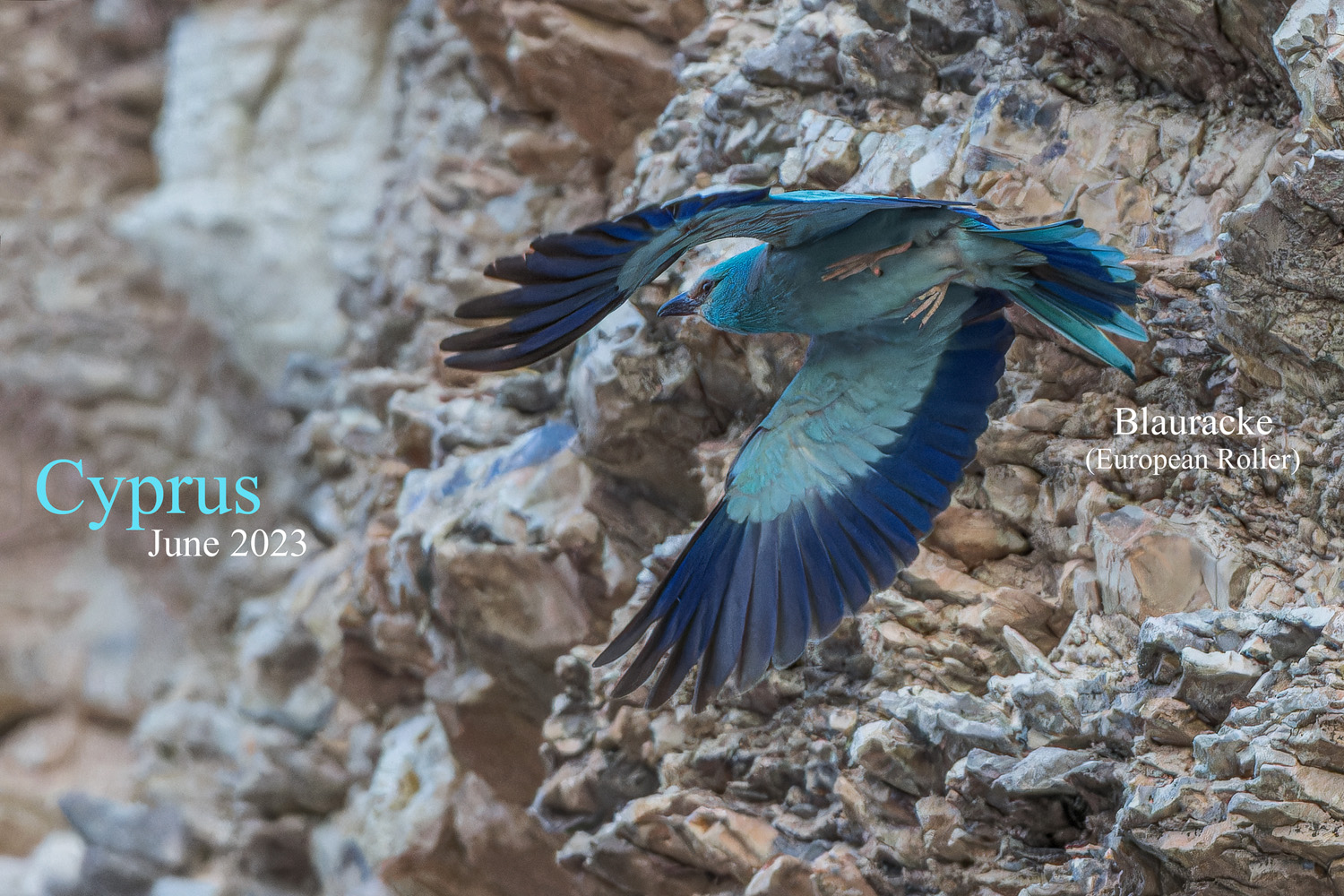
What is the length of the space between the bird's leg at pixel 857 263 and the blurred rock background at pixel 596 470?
0.55m

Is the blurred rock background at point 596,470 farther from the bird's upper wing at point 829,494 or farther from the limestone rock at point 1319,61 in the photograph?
the bird's upper wing at point 829,494

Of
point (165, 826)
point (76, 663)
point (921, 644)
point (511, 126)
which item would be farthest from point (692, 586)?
point (76, 663)

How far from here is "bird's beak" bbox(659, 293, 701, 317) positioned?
2336 mm

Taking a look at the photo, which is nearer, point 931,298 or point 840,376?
point 931,298

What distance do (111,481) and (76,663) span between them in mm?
802

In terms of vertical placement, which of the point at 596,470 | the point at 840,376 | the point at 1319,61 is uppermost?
the point at 1319,61

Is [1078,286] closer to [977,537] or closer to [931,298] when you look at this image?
[931,298]

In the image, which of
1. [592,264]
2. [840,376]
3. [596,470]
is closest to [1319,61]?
[840,376]

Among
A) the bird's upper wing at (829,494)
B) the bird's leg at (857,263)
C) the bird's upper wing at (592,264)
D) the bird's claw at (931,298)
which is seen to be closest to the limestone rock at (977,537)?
the bird's upper wing at (829,494)

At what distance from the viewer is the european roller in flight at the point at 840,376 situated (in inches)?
83.5

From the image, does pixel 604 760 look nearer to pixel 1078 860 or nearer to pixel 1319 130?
pixel 1078 860

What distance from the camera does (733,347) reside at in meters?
2.99

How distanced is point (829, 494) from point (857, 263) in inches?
19.3

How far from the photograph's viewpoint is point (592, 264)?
6.01 ft
